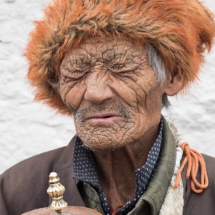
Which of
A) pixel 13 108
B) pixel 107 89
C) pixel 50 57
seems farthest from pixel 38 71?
pixel 13 108

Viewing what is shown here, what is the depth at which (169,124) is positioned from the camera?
10.2ft

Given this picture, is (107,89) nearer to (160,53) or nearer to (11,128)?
(160,53)

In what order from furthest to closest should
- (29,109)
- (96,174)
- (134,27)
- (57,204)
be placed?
(29,109) < (96,174) < (134,27) < (57,204)

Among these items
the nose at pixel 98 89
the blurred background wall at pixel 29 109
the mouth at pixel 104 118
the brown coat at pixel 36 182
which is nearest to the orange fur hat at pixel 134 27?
the nose at pixel 98 89

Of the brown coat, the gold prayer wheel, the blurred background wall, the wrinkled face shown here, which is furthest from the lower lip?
the blurred background wall

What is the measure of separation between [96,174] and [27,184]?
32cm

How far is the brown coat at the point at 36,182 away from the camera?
301 cm

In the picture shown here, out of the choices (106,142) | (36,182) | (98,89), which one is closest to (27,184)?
(36,182)

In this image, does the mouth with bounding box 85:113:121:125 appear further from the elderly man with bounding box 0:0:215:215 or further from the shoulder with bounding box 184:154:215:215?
the shoulder with bounding box 184:154:215:215

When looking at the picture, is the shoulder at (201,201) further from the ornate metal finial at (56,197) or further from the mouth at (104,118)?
the ornate metal finial at (56,197)

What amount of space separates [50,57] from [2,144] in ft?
3.73

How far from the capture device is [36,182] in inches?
123

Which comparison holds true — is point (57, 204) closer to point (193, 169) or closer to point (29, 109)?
point (193, 169)

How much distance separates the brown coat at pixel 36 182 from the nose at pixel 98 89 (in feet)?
1.36
